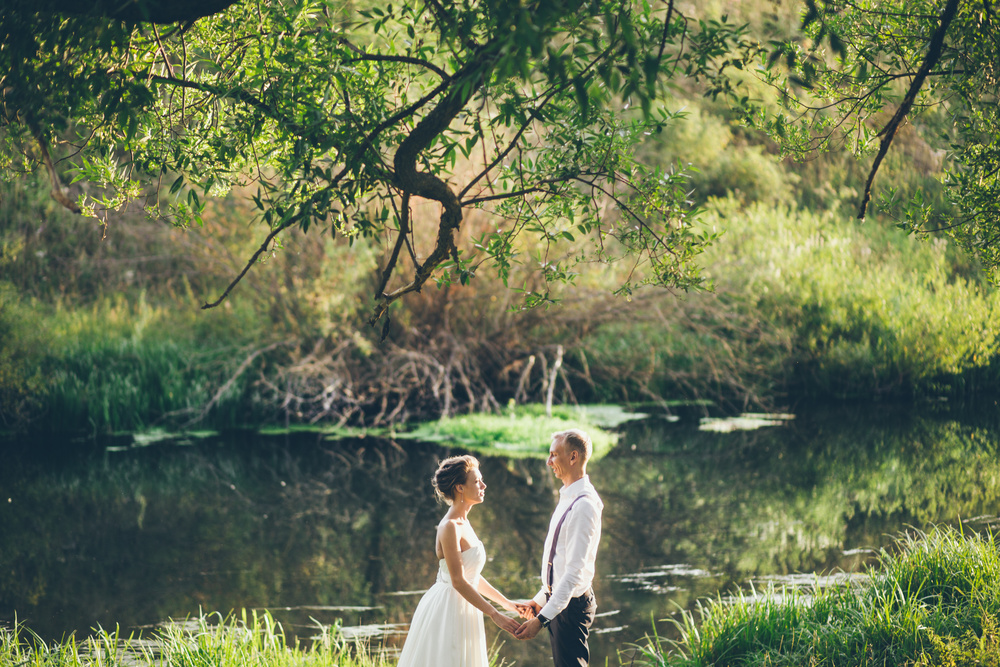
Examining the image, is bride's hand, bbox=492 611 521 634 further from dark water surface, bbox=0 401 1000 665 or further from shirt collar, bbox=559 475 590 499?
dark water surface, bbox=0 401 1000 665

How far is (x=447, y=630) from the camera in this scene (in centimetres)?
386

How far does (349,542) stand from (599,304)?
7.27 m

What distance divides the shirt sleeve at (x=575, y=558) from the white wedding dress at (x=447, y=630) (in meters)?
0.33

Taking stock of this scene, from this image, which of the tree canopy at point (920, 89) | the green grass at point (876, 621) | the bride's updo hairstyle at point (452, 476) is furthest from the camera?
the green grass at point (876, 621)

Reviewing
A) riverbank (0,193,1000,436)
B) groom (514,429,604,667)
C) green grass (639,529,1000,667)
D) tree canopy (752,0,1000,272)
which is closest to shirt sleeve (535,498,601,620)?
groom (514,429,604,667)

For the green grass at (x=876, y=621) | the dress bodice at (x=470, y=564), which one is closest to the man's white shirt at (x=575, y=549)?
the dress bodice at (x=470, y=564)

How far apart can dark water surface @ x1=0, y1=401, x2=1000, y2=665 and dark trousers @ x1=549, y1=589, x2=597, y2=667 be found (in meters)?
1.83

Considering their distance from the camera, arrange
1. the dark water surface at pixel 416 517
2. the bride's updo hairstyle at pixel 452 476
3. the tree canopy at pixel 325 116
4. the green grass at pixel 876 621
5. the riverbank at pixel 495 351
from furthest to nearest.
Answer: the riverbank at pixel 495 351 < the dark water surface at pixel 416 517 < the green grass at pixel 876 621 < the bride's updo hairstyle at pixel 452 476 < the tree canopy at pixel 325 116

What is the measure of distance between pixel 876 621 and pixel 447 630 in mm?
2463

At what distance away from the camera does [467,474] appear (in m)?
3.99

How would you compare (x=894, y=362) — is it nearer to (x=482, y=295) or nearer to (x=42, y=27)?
(x=482, y=295)

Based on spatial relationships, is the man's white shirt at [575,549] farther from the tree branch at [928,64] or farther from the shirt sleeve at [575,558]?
the tree branch at [928,64]

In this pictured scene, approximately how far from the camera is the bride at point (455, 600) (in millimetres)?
3840

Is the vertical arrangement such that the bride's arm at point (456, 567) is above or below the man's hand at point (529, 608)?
above
